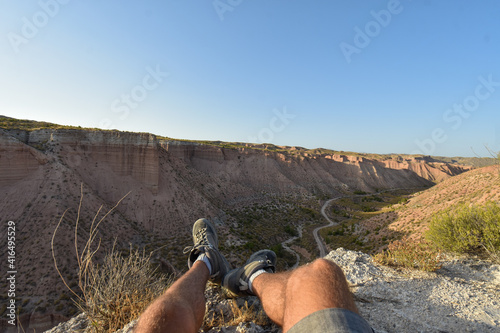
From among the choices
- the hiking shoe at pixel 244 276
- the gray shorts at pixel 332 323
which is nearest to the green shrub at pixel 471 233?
the hiking shoe at pixel 244 276

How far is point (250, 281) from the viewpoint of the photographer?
295 centimetres

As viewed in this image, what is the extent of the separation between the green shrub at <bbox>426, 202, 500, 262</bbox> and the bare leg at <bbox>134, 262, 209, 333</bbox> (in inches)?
228

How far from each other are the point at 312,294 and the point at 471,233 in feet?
18.6

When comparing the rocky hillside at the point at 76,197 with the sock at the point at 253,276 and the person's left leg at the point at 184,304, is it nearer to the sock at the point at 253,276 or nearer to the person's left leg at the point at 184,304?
the person's left leg at the point at 184,304

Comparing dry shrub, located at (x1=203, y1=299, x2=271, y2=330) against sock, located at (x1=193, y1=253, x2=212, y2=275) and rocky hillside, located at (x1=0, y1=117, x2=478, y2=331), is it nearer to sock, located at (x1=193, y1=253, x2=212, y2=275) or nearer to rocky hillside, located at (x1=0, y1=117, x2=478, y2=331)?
sock, located at (x1=193, y1=253, x2=212, y2=275)

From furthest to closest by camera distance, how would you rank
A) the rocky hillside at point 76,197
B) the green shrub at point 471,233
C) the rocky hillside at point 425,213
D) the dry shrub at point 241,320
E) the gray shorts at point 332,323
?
1. the rocky hillside at point 425,213
2. the rocky hillside at point 76,197
3. the green shrub at point 471,233
4. the dry shrub at point 241,320
5. the gray shorts at point 332,323

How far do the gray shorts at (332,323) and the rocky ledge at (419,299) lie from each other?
1003 millimetres

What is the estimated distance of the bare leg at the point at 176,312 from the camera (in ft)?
5.54

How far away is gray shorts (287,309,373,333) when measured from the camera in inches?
58.9

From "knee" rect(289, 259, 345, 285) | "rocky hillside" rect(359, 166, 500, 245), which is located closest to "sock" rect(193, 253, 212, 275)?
"knee" rect(289, 259, 345, 285)

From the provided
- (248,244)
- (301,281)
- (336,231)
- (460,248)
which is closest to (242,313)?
(301,281)

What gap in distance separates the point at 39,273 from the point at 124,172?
10086mm

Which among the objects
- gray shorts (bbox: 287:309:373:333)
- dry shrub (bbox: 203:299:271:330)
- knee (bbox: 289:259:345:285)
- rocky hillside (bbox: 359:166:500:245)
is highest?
knee (bbox: 289:259:345:285)

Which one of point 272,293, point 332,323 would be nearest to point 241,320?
point 272,293
